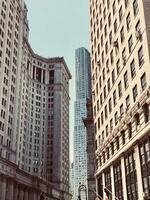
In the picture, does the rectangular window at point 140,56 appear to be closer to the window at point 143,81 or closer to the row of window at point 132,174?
the window at point 143,81

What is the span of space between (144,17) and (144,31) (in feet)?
5.19

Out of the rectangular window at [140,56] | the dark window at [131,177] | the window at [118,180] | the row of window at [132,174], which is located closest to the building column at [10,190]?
the row of window at [132,174]

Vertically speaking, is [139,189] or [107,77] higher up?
[107,77]

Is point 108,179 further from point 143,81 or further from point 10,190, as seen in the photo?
point 10,190

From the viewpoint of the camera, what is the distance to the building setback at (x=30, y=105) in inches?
3787

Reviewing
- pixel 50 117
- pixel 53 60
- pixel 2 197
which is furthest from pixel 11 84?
pixel 53 60

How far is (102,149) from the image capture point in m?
54.1

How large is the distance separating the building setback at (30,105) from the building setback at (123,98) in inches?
1590

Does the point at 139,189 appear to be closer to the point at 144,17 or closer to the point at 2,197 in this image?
the point at 144,17

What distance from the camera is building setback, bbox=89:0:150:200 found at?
35125 millimetres

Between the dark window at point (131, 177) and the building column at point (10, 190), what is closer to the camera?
the dark window at point (131, 177)

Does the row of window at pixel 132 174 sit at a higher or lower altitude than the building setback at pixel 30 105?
lower

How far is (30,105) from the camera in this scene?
153 m

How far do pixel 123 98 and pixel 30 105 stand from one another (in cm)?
11340
